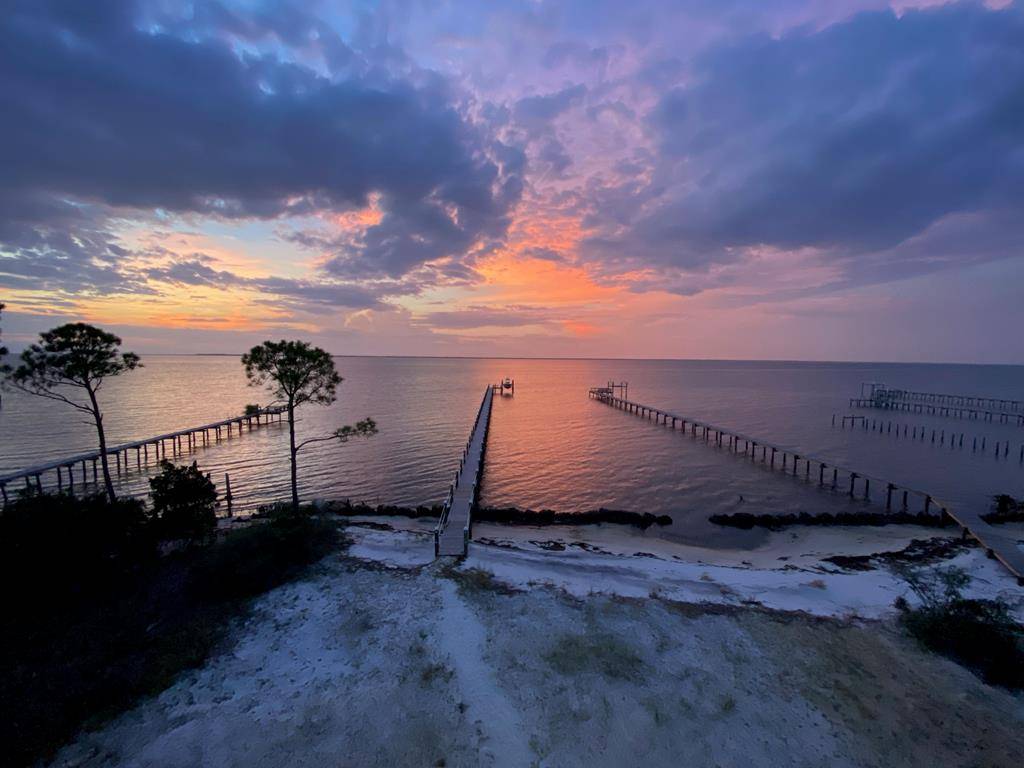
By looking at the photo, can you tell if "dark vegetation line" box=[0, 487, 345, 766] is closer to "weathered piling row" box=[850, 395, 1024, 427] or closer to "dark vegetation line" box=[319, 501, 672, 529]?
"dark vegetation line" box=[319, 501, 672, 529]

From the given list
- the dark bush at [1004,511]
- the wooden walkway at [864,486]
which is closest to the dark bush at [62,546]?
the wooden walkway at [864,486]

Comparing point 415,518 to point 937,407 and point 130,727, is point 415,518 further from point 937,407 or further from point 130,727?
point 937,407

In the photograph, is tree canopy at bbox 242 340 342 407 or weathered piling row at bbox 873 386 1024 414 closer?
tree canopy at bbox 242 340 342 407

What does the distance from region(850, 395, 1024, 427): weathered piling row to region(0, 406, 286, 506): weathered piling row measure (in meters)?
92.9

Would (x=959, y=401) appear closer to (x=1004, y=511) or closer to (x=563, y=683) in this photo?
(x=1004, y=511)

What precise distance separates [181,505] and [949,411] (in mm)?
102184

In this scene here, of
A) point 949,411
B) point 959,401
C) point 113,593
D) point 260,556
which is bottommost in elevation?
point 949,411

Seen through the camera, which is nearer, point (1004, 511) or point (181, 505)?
point (181, 505)

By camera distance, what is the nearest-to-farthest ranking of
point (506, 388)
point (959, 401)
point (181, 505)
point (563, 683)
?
point (563, 683), point (181, 505), point (959, 401), point (506, 388)

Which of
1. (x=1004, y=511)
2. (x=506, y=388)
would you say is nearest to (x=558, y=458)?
(x=1004, y=511)

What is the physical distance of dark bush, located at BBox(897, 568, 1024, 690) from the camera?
11.4 m

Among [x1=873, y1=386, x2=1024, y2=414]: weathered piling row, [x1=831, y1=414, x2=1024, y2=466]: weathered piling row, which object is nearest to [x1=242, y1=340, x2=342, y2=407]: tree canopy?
[x1=831, y1=414, x2=1024, y2=466]: weathered piling row

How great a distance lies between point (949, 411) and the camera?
75.5 meters

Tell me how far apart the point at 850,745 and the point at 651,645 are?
14.1ft
